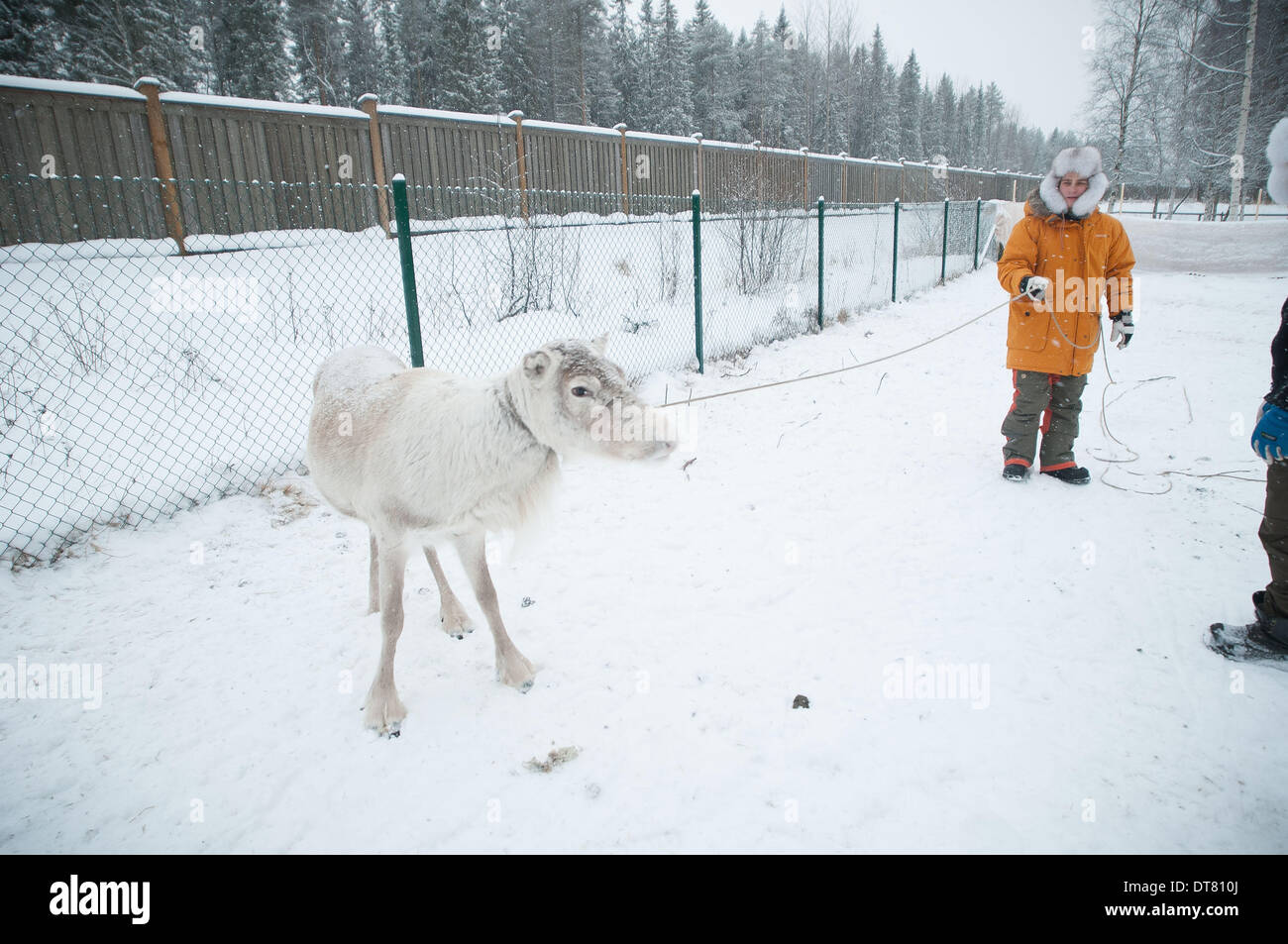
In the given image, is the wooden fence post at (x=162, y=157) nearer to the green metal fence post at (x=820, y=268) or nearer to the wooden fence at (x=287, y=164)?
the wooden fence at (x=287, y=164)

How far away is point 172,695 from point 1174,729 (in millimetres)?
4056

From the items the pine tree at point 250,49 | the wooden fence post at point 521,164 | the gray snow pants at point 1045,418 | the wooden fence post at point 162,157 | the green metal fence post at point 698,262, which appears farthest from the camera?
the pine tree at point 250,49

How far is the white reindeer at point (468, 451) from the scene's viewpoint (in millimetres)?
2264

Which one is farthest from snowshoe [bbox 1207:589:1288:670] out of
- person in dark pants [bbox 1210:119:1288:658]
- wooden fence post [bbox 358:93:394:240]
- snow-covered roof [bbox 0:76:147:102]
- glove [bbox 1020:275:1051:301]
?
wooden fence post [bbox 358:93:394:240]

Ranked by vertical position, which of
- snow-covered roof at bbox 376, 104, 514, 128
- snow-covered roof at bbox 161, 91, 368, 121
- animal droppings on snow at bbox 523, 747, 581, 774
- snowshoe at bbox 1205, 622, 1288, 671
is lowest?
animal droppings on snow at bbox 523, 747, 581, 774

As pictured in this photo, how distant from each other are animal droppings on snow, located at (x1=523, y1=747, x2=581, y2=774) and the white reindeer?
0.43 m

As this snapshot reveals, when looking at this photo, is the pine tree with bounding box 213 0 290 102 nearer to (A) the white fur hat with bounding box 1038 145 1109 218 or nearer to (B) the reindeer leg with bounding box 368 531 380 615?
(B) the reindeer leg with bounding box 368 531 380 615

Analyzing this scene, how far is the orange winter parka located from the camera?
4.11 meters

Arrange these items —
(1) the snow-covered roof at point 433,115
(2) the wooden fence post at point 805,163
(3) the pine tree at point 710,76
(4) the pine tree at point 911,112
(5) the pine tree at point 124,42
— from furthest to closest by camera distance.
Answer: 1. (4) the pine tree at point 911,112
2. (3) the pine tree at point 710,76
3. (5) the pine tree at point 124,42
4. (2) the wooden fence post at point 805,163
5. (1) the snow-covered roof at point 433,115

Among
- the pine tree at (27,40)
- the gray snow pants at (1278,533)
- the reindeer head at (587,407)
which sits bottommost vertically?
the gray snow pants at (1278,533)

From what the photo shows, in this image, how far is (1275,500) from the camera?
258 centimetres

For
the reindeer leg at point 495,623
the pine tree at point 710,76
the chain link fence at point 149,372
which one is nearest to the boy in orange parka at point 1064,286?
the reindeer leg at point 495,623

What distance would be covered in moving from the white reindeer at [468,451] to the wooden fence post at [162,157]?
566 cm
